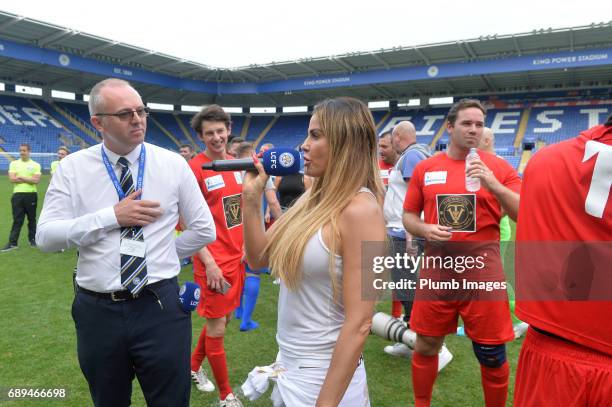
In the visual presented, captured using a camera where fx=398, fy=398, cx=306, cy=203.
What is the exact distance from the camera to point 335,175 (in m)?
1.48

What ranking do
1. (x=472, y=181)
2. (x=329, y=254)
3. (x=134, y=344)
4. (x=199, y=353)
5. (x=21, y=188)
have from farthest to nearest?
(x=21, y=188) < (x=199, y=353) < (x=472, y=181) < (x=134, y=344) < (x=329, y=254)

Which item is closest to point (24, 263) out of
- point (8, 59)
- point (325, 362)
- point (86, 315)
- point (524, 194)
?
point (86, 315)

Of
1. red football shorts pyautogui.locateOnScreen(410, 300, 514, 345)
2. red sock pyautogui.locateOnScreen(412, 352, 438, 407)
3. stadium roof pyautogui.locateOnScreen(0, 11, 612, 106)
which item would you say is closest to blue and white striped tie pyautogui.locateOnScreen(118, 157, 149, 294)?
red football shorts pyautogui.locateOnScreen(410, 300, 514, 345)

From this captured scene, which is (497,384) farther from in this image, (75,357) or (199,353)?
(75,357)

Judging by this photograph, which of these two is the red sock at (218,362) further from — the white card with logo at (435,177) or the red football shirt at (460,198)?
the white card with logo at (435,177)

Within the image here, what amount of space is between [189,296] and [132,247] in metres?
0.39

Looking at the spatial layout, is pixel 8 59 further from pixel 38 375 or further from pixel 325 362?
pixel 325 362

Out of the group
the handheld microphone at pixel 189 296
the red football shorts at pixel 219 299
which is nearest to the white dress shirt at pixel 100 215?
the handheld microphone at pixel 189 296

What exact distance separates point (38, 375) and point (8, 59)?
27.6m

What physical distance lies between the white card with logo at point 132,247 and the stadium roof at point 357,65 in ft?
77.7

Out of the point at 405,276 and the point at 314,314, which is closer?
the point at 314,314

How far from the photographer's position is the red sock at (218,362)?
299 cm

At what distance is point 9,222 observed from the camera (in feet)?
34.3

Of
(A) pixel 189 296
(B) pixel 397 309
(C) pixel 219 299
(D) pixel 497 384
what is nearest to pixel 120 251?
(A) pixel 189 296
